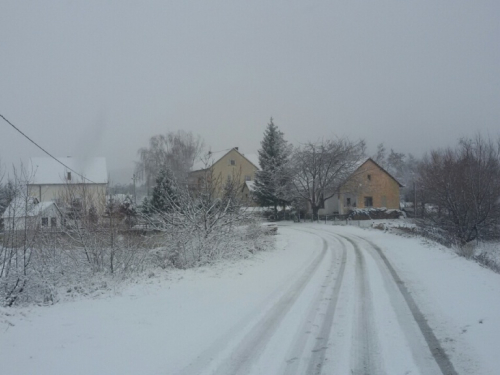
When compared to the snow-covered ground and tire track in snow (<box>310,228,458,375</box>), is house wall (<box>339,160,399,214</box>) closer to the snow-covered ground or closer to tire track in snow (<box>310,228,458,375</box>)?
the snow-covered ground

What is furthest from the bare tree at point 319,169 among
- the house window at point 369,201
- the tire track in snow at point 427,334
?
the tire track in snow at point 427,334

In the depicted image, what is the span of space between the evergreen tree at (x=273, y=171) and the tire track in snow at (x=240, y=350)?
34.1 metres

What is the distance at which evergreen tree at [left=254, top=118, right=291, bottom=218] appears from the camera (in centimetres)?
4172

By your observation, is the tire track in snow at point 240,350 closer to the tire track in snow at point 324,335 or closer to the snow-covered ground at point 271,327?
the snow-covered ground at point 271,327

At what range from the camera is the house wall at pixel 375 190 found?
46.0m

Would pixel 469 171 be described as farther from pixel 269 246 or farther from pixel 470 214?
pixel 269 246

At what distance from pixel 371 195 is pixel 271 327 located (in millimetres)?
44738

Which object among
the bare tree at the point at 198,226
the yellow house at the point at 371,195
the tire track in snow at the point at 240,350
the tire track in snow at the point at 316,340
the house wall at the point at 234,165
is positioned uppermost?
the house wall at the point at 234,165

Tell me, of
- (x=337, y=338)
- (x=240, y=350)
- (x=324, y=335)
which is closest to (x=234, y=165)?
(x=324, y=335)

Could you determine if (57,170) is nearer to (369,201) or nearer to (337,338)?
(369,201)

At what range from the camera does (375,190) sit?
48562 mm

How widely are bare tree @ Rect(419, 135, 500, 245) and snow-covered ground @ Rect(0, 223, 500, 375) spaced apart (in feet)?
40.3

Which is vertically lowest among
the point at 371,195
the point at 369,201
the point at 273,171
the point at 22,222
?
the point at 22,222

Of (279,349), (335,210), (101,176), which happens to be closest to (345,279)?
(279,349)
